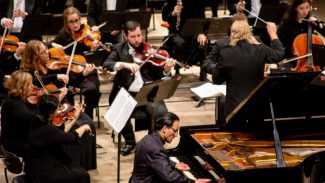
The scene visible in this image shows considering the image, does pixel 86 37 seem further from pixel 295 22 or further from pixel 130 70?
pixel 295 22

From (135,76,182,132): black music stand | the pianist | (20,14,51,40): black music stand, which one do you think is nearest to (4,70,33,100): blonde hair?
(135,76,182,132): black music stand

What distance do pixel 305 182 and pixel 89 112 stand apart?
393 cm

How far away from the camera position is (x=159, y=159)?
5453 mm

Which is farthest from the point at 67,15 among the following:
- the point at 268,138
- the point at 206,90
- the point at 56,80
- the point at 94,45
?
the point at 268,138

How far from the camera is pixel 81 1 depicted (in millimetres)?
11594

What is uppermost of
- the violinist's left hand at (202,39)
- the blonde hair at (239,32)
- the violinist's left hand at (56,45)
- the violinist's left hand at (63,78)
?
the blonde hair at (239,32)

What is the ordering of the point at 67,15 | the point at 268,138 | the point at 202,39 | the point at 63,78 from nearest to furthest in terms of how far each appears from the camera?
the point at 268,138
the point at 63,78
the point at 67,15
the point at 202,39

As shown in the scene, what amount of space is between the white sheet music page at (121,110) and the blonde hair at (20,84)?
3.12 feet

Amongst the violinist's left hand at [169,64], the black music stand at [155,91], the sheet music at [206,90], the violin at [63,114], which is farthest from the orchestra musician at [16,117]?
the sheet music at [206,90]

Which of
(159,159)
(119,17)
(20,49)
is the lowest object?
(159,159)

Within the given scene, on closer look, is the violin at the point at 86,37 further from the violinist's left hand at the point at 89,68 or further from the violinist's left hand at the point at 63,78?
the violinist's left hand at the point at 63,78

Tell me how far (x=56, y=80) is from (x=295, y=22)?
3180mm

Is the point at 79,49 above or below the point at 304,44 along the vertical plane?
below

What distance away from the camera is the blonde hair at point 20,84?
6.76 metres
